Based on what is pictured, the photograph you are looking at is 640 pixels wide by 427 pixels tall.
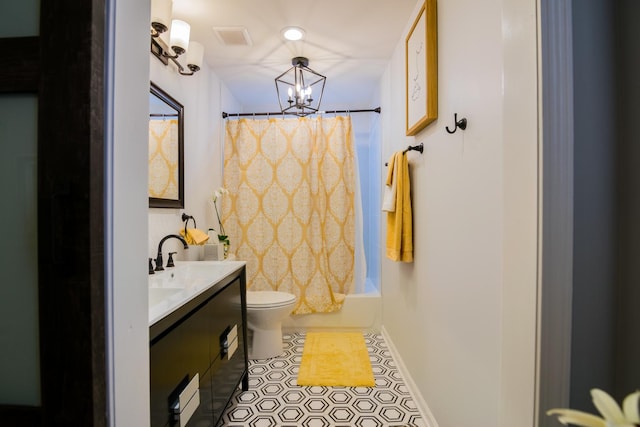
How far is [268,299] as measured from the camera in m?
2.47

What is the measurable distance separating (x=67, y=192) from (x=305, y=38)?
208 cm

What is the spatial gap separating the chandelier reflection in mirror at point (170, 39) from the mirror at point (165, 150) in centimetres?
21

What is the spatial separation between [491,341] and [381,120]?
7.46ft

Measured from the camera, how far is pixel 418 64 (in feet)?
5.66

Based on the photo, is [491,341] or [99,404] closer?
[99,404]

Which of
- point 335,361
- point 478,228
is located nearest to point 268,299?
point 335,361

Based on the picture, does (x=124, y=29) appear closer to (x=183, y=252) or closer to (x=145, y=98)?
(x=145, y=98)

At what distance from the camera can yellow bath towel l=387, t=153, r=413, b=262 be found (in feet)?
6.21

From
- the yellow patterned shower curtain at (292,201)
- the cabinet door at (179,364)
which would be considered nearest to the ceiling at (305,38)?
the yellow patterned shower curtain at (292,201)

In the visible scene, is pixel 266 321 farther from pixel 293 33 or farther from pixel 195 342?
pixel 293 33

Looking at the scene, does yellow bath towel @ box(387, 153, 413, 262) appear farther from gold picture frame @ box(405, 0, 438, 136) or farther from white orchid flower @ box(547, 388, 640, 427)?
white orchid flower @ box(547, 388, 640, 427)

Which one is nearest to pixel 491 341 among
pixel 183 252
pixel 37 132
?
pixel 37 132

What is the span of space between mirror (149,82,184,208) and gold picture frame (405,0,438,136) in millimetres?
1506

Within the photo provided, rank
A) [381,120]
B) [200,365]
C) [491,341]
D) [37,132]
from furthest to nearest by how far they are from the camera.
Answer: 1. [381,120]
2. [200,365]
3. [491,341]
4. [37,132]
